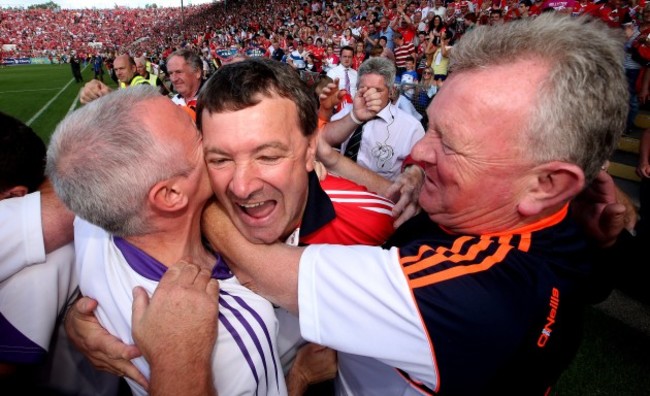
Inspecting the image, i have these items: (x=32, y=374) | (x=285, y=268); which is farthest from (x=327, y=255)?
(x=32, y=374)

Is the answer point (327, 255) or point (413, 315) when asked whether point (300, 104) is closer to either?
point (327, 255)

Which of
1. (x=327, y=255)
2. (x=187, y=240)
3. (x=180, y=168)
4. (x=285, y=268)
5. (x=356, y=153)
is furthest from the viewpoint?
(x=356, y=153)

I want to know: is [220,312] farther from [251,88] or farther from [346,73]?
[346,73]

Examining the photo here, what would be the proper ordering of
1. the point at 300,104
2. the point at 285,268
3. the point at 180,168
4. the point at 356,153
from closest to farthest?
the point at 285,268 < the point at 180,168 < the point at 300,104 < the point at 356,153

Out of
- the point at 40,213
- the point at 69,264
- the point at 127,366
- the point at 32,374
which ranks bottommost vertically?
the point at 32,374

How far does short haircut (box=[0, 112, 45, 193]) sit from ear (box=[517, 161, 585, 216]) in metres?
2.14

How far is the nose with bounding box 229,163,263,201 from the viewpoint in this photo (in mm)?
1771

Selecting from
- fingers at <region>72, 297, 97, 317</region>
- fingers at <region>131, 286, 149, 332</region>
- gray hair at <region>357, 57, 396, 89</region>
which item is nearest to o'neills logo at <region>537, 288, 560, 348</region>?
fingers at <region>131, 286, 149, 332</region>

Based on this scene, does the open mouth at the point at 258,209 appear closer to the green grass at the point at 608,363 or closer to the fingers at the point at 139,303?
the fingers at the point at 139,303

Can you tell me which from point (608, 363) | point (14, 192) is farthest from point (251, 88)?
point (608, 363)

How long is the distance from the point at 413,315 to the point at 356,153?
13.2 ft

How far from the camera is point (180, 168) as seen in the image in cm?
156

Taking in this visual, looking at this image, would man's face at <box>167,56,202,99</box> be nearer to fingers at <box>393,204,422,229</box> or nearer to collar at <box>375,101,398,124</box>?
collar at <box>375,101,398,124</box>

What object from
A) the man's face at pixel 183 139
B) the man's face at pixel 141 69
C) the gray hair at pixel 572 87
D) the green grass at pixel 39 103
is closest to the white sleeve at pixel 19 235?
the man's face at pixel 183 139
